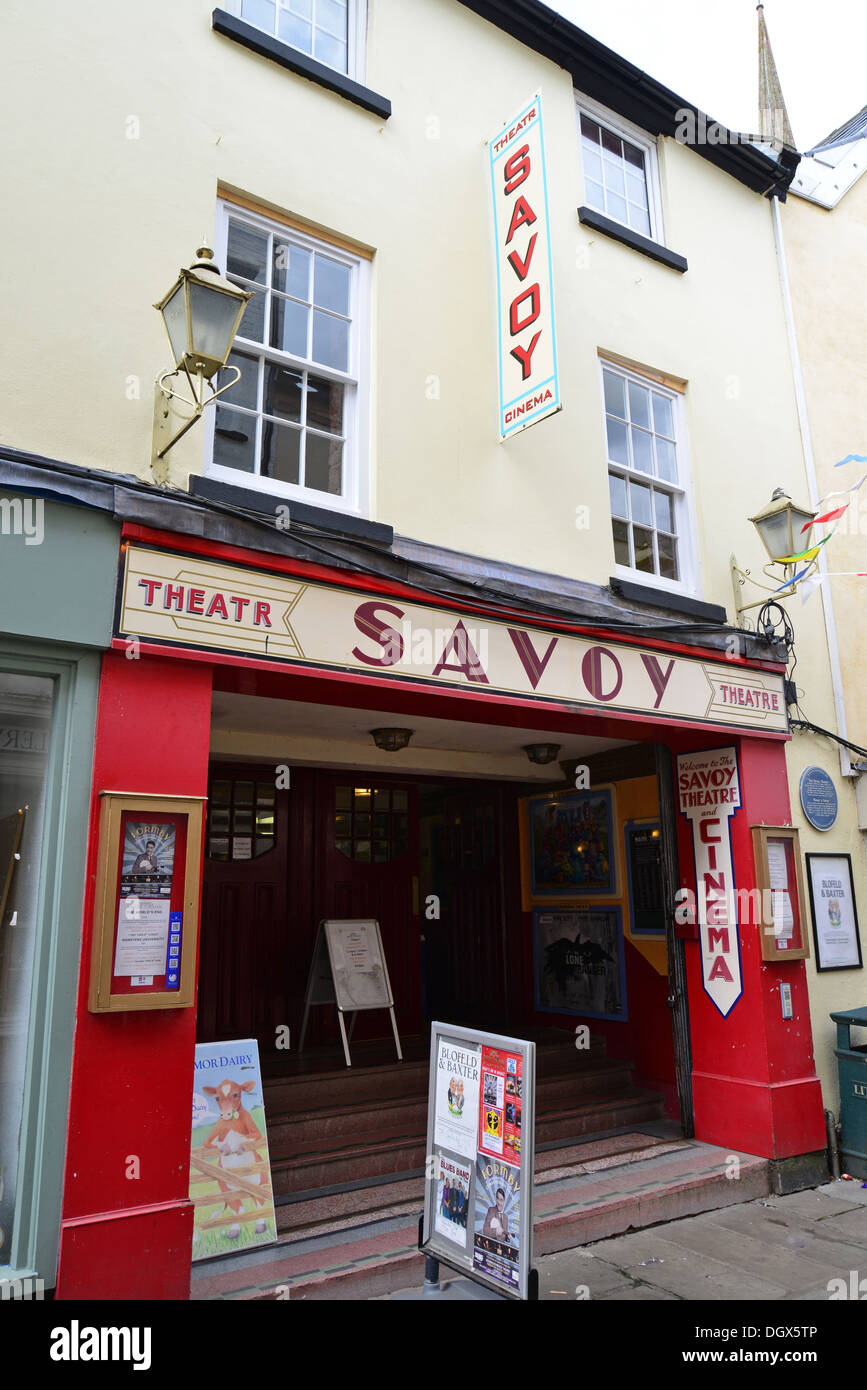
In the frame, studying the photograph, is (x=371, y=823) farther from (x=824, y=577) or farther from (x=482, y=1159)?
(x=482, y=1159)

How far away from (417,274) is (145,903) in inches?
174

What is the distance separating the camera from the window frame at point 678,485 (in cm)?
732

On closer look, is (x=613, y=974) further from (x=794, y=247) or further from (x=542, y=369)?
(x=794, y=247)

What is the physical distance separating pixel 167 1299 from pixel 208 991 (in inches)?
135

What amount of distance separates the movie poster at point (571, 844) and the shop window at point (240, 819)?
2815 mm

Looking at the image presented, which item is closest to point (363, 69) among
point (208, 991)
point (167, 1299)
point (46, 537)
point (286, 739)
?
point (46, 537)

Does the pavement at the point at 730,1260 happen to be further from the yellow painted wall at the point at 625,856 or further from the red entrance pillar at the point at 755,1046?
the yellow painted wall at the point at 625,856

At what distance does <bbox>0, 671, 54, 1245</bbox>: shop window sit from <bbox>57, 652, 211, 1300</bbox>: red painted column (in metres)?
0.27

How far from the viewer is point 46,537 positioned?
13.7 feet

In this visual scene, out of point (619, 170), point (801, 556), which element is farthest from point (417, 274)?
point (801, 556)

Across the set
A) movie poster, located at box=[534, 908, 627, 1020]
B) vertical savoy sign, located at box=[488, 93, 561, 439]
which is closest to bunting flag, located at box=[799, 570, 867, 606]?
vertical savoy sign, located at box=[488, 93, 561, 439]

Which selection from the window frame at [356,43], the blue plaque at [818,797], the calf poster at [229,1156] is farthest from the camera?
the blue plaque at [818,797]

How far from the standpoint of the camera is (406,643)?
209 inches

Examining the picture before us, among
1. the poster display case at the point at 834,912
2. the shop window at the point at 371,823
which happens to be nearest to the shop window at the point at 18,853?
the shop window at the point at 371,823
